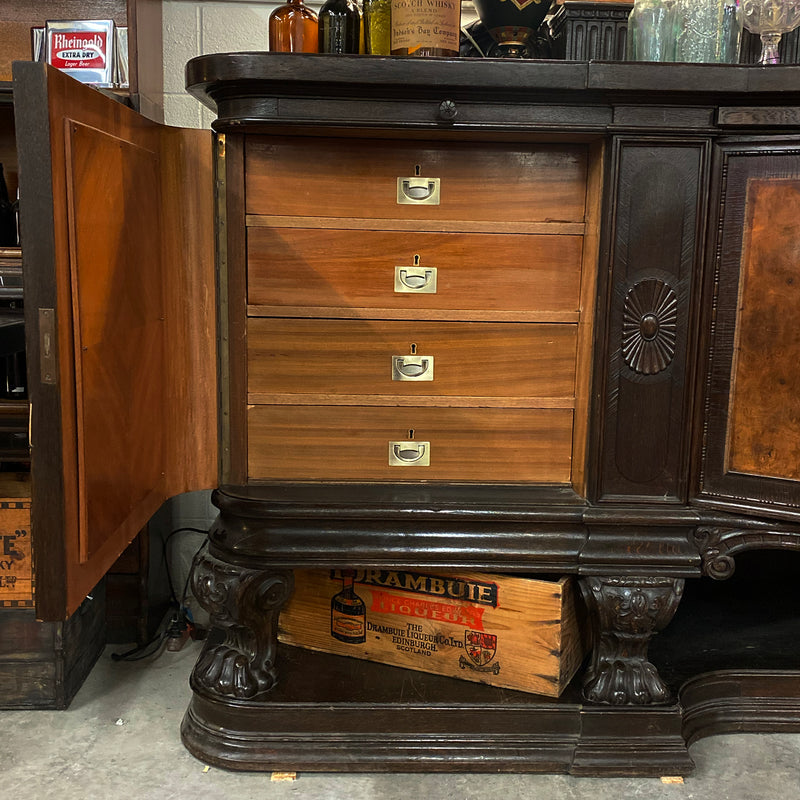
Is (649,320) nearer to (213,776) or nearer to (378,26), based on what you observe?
(378,26)

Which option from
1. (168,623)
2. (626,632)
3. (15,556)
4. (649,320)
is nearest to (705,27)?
(649,320)

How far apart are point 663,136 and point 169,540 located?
1.56m

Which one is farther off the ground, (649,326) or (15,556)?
(649,326)

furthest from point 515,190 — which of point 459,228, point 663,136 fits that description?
point 663,136

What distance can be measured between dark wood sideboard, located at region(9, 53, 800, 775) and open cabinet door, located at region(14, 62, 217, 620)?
13 mm

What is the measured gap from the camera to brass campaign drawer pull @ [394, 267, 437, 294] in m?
1.64

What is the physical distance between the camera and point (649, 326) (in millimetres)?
1607

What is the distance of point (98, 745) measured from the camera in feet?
5.84

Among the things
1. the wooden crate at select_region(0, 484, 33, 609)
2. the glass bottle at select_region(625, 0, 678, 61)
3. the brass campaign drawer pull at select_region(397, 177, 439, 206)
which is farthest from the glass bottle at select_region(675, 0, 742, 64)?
the wooden crate at select_region(0, 484, 33, 609)

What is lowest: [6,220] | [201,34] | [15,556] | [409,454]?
[15,556]

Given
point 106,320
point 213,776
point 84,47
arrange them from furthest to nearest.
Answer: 1. point 84,47
2. point 213,776
3. point 106,320

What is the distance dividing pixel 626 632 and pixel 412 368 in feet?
2.13

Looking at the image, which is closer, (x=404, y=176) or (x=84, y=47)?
(x=404, y=176)

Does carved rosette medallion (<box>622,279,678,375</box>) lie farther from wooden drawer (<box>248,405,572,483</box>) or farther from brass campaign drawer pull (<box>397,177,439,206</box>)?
brass campaign drawer pull (<box>397,177,439,206</box>)
